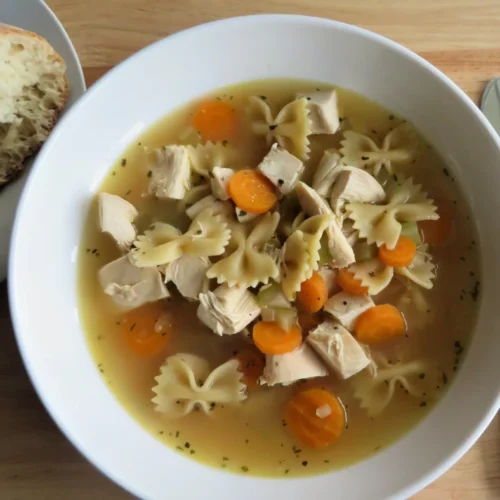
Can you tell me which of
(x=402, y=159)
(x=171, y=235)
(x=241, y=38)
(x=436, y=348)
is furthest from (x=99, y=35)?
(x=436, y=348)

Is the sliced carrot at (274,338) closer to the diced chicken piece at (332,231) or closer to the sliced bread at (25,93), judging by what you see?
the diced chicken piece at (332,231)

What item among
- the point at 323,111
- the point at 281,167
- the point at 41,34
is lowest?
the point at 281,167

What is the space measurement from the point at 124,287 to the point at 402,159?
115cm

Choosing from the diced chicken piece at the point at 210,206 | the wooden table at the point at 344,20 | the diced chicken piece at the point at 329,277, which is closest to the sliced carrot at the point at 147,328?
the diced chicken piece at the point at 210,206

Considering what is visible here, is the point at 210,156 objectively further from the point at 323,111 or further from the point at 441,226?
the point at 441,226

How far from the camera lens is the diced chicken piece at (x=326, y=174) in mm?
2178

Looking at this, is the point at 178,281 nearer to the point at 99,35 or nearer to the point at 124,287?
the point at 124,287

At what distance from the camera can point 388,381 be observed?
2.17m

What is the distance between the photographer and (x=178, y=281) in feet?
7.08

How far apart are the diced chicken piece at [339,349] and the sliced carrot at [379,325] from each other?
62 millimetres

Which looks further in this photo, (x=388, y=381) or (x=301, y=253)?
(x=388, y=381)

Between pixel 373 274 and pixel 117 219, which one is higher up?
pixel 117 219

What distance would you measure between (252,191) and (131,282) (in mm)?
560

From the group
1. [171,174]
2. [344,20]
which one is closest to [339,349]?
[171,174]
